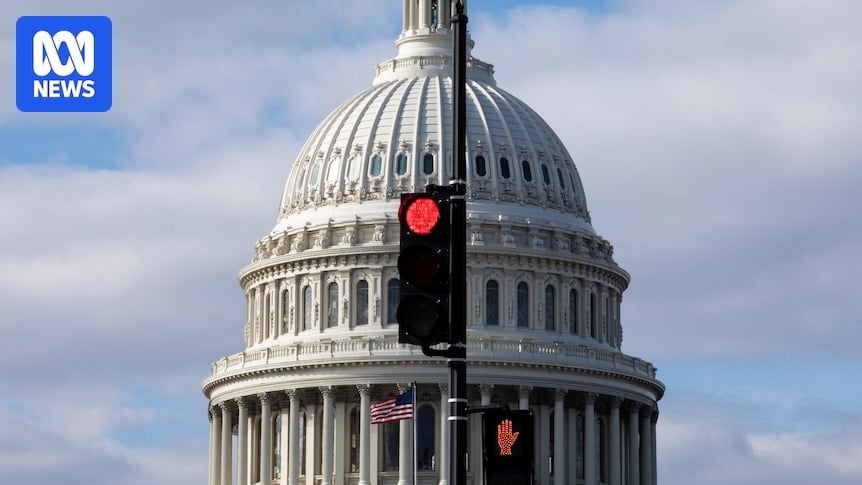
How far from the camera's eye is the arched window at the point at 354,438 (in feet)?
400

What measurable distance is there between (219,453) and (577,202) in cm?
2571

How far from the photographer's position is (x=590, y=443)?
123 meters

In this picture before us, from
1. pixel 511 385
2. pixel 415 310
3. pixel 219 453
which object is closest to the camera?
pixel 415 310

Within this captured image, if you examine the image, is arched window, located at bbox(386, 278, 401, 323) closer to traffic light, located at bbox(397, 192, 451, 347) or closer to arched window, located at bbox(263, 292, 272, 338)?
arched window, located at bbox(263, 292, 272, 338)

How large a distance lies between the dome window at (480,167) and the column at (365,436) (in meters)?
15.0

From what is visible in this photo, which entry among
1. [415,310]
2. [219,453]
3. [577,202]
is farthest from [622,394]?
[415,310]

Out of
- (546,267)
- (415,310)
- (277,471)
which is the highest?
(546,267)

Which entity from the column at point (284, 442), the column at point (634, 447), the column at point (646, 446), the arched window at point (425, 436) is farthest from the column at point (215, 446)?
the column at point (646, 446)

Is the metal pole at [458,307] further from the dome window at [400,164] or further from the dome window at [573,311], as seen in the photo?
the dome window at [400,164]

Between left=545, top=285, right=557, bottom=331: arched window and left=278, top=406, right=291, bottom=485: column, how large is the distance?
1552 cm

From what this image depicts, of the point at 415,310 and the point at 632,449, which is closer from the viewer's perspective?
the point at 415,310

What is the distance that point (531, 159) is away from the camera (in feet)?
421

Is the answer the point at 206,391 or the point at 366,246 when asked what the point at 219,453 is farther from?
the point at 366,246

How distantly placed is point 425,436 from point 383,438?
249cm
